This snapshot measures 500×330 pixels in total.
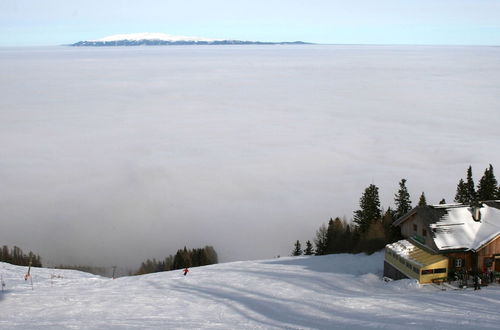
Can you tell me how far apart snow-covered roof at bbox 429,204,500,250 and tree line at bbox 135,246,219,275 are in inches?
1236

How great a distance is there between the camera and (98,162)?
534ft

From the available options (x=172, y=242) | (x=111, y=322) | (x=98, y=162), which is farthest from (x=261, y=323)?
(x=98, y=162)

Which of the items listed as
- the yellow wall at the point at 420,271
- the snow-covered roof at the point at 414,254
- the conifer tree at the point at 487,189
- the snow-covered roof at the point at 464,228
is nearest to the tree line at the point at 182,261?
the snow-covered roof at the point at 414,254

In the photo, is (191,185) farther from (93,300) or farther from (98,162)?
(93,300)

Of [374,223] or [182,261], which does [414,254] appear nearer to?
[374,223]

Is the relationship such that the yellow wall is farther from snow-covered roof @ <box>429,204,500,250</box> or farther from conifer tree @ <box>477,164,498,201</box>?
conifer tree @ <box>477,164,498,201</box>

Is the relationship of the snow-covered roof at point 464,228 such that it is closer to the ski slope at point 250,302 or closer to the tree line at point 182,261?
the ski slope at point 250,302

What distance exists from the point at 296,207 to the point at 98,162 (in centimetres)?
8200

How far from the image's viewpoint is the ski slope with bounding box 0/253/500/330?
72.5 ft

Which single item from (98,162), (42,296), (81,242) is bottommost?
(81,242)

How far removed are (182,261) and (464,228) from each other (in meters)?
35.2

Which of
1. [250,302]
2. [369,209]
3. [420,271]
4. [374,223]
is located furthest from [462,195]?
[250,302]

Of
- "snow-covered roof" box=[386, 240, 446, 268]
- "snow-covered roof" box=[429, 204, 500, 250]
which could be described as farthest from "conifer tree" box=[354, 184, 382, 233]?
"snow-covered roof" box=[429, 204, 500, 250]

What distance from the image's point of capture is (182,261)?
58094 millimetres
